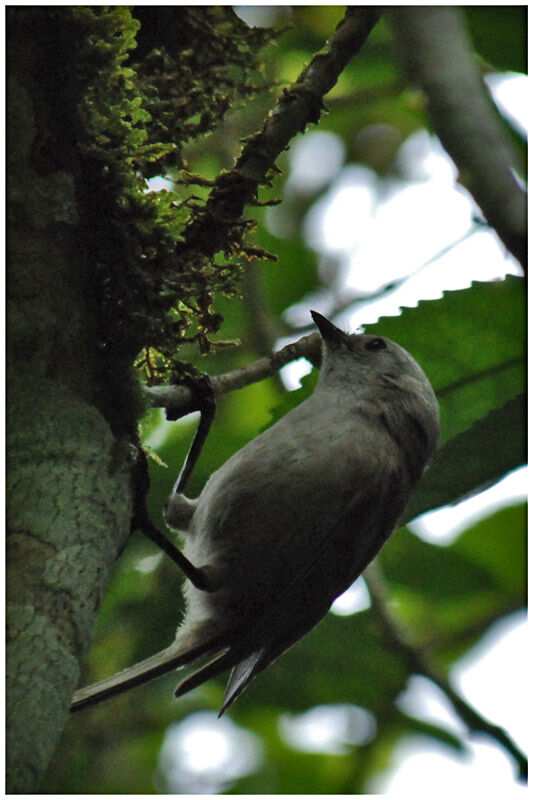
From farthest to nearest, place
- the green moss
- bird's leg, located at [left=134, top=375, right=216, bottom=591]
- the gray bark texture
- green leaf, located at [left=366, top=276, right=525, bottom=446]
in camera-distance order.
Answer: green leaf, located at [left=366, top=276, right=525, bottom=446] → bird's leg, located at [left=134, top=375, right=216, bottom=591] → the green moss → the gray bark texture

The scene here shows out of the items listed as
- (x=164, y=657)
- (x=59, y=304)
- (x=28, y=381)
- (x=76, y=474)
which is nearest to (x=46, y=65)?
(x=59, y=304)

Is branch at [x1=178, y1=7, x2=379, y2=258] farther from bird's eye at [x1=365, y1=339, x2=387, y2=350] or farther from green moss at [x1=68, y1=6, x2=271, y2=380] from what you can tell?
bird's eye at [x1=365, y1=339, x2=387, y2=350]

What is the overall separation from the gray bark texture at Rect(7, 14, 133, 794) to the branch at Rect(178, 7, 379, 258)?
48cm

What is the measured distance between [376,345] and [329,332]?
21 centimetres

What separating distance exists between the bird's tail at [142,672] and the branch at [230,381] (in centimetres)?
79

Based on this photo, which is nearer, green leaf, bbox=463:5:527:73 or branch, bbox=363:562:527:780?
branch, bbox=363:562:527:780

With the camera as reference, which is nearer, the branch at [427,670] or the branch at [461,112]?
the branch at [461,112]

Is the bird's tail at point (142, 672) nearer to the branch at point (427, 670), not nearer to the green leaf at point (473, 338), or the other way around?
the branch at point (427, 670)

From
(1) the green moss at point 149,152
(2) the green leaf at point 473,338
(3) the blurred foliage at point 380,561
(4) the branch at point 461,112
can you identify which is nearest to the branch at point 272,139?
(1) the green moss at point 149,152

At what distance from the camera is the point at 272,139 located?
7.68ft

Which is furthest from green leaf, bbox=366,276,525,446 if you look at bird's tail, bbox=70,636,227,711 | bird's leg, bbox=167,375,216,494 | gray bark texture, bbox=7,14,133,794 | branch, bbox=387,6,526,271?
gray bark texture, bbox=7,14,133,794

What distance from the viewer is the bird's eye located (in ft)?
11.8

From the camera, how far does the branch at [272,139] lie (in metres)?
2.34

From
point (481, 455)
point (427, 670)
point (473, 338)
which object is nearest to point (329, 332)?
point (473, 338)
